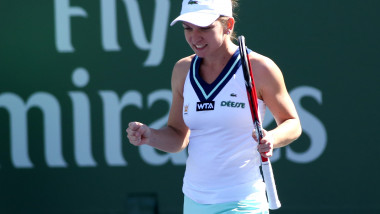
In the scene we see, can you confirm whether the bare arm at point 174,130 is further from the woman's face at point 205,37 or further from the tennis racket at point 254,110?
the tennis racket at point 254,110

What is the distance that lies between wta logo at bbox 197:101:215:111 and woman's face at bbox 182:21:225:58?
0.18 m

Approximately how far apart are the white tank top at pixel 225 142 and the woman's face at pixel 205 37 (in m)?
0.11

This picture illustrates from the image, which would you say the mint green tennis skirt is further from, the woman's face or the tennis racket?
the woman's face

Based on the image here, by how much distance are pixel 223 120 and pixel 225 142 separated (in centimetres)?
9

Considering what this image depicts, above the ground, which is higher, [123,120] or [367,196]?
[123,120]

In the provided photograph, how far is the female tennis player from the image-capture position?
2750mm

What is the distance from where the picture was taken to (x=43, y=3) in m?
5.24

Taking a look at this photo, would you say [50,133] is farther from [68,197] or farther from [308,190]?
[308,190]

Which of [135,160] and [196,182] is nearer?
[196,182]

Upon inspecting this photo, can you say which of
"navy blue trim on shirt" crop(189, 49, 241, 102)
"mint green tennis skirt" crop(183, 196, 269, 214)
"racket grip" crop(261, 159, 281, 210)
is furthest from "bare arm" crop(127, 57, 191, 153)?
"racket grip" crop(261, 159, 281, 210)

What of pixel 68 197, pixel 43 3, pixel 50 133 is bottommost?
→ pixel 68 197

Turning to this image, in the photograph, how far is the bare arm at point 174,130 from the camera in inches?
115

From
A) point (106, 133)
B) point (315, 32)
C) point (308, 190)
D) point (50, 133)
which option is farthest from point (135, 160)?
point (315, 32)

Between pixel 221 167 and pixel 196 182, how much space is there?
5.2 inches
